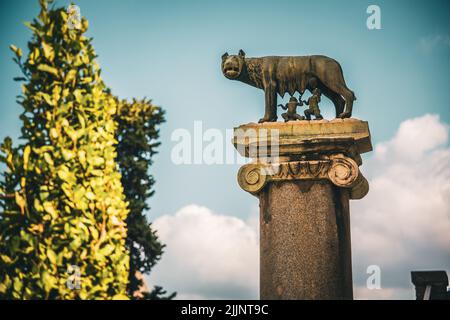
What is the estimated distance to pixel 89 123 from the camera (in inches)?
327

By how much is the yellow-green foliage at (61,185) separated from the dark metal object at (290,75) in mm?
2684

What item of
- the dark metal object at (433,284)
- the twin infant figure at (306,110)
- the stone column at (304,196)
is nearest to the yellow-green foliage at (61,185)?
Answer: the stone column at (304,196)

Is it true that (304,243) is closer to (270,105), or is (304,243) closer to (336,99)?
(270,105)

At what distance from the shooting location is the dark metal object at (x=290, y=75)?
398 inches

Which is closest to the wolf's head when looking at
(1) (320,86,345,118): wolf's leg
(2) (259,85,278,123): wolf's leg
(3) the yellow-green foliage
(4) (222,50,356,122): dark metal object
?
(4) (222,50,356,122): dark metal object

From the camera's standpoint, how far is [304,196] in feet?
31.4

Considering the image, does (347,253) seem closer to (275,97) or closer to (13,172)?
(275,97)

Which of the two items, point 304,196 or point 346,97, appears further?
point 346,97

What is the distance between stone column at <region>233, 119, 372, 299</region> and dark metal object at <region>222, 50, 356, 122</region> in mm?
577

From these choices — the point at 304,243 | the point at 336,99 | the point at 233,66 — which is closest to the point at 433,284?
the point at 304,243

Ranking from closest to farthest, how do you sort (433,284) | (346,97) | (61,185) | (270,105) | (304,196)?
1. (61,185)
2. (304,196)
3. (346,97)
4. (270,105)
5. (433,284)

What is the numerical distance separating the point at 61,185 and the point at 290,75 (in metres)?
4.26

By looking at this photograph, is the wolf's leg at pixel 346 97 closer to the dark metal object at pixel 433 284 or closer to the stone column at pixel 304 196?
the stone column at pixel 304 196
